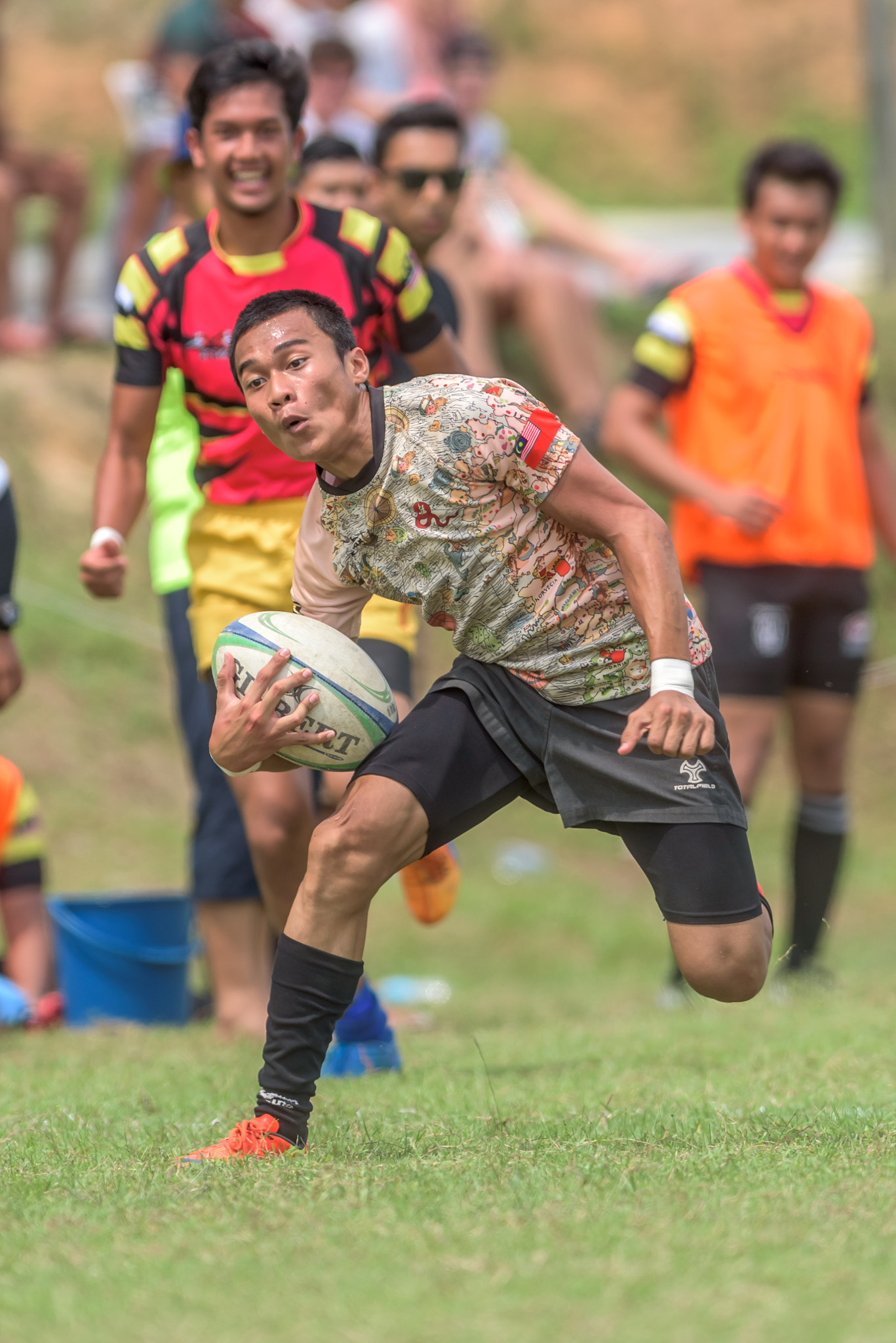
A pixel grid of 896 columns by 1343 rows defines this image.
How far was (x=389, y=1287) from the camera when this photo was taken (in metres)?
2.99

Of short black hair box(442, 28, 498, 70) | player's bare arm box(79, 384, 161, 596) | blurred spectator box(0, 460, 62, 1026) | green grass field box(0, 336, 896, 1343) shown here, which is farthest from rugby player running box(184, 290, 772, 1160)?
short black hair box(442, 28, 498, 70)

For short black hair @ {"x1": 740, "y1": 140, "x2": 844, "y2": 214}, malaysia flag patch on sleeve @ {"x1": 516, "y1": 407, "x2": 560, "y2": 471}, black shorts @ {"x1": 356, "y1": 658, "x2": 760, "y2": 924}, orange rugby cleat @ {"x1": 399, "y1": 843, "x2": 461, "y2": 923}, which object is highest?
short black hair @ {"x1": 740, "y1": 140, "x2": 844, "y2": 214}

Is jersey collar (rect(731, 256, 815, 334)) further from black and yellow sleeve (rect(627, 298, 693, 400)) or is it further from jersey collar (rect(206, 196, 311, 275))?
jersey collar (rect(206, 196, 311, 275))

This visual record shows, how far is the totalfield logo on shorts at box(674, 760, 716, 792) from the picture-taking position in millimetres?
4531

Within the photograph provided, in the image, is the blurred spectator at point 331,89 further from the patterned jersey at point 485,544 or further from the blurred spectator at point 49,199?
the patterned jersey at point 485,544

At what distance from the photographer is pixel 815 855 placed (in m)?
8.05

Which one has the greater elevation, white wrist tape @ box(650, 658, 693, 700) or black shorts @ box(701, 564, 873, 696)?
white wrist tape @ box(650, 658, 693, 700)

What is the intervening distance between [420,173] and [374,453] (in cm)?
337

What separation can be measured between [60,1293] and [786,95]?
3665 cm

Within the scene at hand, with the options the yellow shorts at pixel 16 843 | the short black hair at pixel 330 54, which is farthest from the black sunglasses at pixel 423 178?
the short black hair at pixel 330 54

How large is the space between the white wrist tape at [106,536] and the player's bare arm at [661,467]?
278 cm

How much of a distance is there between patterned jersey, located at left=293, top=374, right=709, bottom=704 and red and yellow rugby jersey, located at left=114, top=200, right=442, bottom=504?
1265mm

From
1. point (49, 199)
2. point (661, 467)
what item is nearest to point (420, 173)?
point (661, 467)

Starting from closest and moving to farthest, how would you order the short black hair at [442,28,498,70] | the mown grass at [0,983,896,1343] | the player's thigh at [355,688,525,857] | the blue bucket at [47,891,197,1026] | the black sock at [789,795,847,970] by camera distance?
1. the mown grass at [0,983,896,1343]
2. the player's thigh at [355,688,525,857]
3. the blue bucket at [47,891,197,1026]
4. the black sock at [789,795,847,970]
5. the short black hair at [442,28,498,70]
